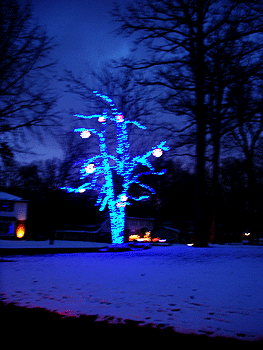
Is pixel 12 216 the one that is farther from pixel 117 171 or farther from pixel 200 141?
pixel 200 141

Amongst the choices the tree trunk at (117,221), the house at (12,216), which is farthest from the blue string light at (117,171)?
the house at (12,216)

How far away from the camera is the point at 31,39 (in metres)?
13.5

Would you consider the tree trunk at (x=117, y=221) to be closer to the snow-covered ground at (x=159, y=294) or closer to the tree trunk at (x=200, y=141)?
the tree trunk at (x=200, y=141)

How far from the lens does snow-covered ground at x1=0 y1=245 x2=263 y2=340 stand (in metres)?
4.07

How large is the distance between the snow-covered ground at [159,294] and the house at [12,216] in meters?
30.0

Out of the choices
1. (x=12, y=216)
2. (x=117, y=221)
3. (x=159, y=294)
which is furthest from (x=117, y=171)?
(x=12, y=216)

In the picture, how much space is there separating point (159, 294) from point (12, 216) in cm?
3478

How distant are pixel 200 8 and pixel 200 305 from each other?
1563cm

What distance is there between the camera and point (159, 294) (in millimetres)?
5609

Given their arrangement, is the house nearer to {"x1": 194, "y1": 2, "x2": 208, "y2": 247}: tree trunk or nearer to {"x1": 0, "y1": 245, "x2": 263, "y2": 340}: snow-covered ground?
{"x1": 194, "y1": 2, "x2": 208, "y2": 247}: tree trunk

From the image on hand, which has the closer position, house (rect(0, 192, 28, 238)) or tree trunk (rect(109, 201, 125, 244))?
tree trunk (rect(109, 201, 125, 244))

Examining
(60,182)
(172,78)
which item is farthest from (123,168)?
(60,182)

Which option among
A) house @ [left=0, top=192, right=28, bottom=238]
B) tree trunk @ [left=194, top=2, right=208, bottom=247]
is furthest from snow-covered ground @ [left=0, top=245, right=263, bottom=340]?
house @ [left=0, top=192, right=28, bottom=238]

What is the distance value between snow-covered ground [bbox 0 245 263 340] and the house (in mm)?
29967
